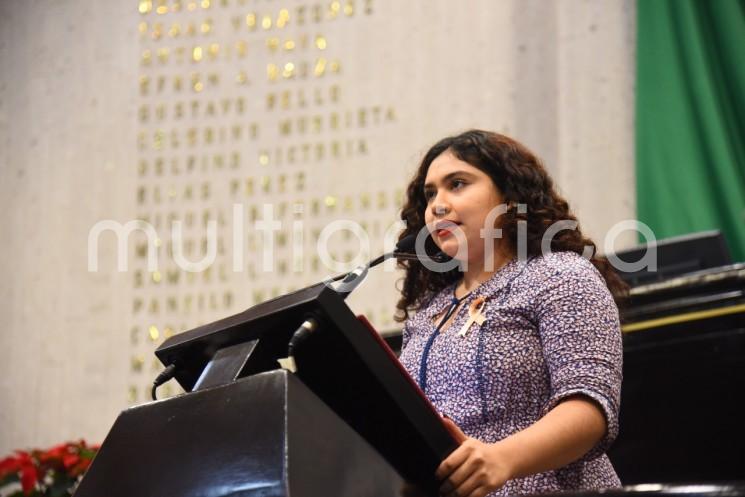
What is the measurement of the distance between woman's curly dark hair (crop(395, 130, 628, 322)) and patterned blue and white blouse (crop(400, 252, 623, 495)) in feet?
0.54

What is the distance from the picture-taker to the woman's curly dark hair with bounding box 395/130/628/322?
202 centimetres

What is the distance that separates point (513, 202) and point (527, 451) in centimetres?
72

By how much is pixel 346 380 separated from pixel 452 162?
0.85 metres

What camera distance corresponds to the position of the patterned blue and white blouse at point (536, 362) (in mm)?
1615

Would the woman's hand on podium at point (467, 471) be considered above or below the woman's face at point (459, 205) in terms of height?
below

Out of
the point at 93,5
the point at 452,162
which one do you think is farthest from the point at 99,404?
the point at 452,162

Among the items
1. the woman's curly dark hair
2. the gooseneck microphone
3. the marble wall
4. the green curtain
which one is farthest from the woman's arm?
the marble wall

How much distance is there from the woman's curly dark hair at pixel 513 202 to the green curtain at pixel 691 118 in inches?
84.5

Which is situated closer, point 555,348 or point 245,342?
point 245,342

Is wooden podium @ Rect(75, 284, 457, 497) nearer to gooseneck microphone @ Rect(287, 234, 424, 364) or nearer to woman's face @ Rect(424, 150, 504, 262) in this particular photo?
gooseneck microphone @ Rect(287, 234, 424, 364)

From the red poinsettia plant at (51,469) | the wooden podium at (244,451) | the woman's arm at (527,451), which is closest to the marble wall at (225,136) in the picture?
the red poinsettia plant at (51,469)

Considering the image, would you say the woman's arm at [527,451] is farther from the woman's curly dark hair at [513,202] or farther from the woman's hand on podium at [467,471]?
the woman's curly dark hair at [513,202]

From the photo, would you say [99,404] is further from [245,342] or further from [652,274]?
[245,342]

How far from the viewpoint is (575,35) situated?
4.57 metres
